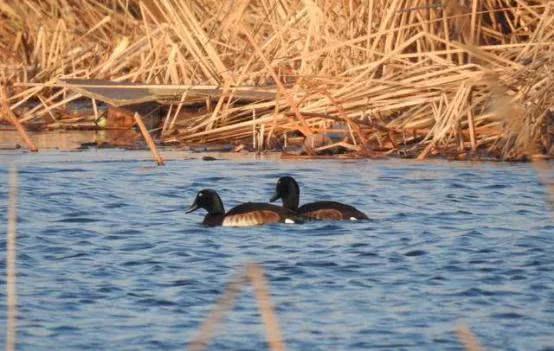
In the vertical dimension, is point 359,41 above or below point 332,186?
above

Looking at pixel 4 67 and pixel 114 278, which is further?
pixel 4 67

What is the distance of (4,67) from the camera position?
16.6 metres

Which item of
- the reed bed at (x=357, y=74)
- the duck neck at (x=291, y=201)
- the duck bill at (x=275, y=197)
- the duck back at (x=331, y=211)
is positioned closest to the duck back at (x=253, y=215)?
the duck back at (x=331, y=211)

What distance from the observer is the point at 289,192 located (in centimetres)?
935

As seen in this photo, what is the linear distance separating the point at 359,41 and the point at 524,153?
2.01 meters

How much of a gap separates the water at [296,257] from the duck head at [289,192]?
45 cm

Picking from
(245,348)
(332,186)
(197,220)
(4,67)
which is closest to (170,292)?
(245,348)

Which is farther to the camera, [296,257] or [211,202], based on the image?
[211,202]

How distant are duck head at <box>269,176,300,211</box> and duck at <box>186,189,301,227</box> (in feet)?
Answer: 0.85

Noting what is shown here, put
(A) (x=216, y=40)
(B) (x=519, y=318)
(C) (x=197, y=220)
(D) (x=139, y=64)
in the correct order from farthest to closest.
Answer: (D) (x=139, y=64) < (A) (x=216, y=40) < (C) (x=197, y=220) < (B) (x=519, y=318)

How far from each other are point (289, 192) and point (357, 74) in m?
3.22

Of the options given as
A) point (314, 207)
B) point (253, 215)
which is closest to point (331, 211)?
point (314, 207)

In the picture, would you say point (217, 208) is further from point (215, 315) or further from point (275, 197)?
point (215, 315)

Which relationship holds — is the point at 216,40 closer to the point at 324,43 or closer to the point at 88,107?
the point at 324,43
